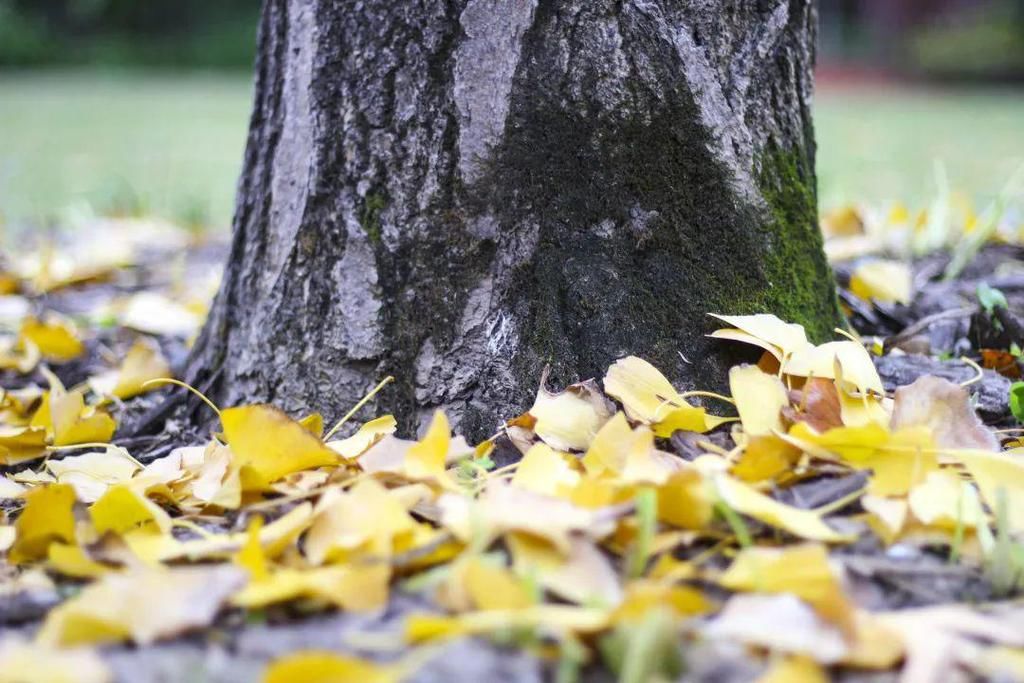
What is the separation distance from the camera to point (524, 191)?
122 centimetres

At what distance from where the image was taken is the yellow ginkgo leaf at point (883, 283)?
177cm

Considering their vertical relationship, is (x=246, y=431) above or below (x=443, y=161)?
below

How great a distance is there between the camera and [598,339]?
124 cm

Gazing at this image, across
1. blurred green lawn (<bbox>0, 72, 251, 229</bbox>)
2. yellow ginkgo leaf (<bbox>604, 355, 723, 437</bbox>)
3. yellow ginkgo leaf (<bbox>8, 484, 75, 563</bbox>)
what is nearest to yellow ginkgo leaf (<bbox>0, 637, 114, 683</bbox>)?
yellow ginkgo leaf (<bbox>8, 484, 75, 563</bbox>)

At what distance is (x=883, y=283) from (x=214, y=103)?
461 inches

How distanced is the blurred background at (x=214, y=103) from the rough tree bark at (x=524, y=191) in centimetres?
126

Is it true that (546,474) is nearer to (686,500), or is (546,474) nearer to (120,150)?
(686,500)

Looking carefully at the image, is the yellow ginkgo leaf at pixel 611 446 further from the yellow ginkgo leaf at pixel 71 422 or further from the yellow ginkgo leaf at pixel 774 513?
the yellow ginkgo leaf at pixel 71 422

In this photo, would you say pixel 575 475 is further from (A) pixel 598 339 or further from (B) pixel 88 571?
(B) pixel 88 571

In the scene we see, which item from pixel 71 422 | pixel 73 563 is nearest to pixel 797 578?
pixel 73 563

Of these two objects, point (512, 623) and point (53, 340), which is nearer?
point (512, 623)

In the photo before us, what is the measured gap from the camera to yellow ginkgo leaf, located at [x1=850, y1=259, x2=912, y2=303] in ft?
5.80

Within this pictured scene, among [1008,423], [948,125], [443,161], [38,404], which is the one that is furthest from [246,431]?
[948,125]

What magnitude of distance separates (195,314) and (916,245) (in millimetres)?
1792
